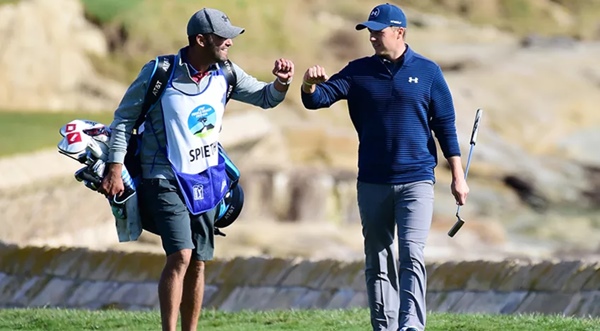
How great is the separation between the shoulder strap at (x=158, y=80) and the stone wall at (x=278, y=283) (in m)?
2.76

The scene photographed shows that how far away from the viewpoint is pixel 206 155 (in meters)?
7.13

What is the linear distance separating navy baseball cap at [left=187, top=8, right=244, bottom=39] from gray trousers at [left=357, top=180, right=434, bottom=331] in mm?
1013

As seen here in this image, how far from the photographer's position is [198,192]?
7.09 meters

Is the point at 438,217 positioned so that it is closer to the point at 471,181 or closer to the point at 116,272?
the point at 471,181

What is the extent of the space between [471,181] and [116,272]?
27.0m

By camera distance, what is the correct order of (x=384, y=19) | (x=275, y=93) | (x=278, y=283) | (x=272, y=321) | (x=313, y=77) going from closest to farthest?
(x=313, y=77) → (x=384, y=19) → (x=275, y=93) → (x=272, y=321) → (x=278, y=283)

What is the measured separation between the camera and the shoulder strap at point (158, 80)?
22.8ft

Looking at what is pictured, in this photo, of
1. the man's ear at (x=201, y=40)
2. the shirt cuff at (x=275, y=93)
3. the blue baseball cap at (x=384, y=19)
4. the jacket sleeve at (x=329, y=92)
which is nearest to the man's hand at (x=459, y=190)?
the jacket sleeve at (x=329, y=92)

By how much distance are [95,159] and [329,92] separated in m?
1.18

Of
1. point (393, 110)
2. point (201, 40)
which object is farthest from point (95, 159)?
point (393, 110)

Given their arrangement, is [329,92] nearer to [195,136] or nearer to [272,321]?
[195,136]

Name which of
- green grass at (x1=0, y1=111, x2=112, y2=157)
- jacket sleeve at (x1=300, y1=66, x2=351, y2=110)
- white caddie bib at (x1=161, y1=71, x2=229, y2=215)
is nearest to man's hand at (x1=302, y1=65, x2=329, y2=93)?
jacket sleeve at (x1=300, y1=66, x2=351, y2=110)

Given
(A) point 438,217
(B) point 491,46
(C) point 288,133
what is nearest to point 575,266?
(A) point 438,217

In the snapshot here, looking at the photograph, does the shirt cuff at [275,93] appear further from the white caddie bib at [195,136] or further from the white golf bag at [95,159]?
the white golf bag at [95,159]
